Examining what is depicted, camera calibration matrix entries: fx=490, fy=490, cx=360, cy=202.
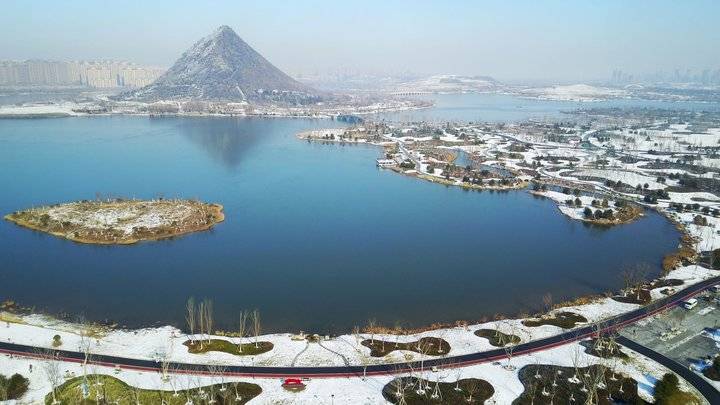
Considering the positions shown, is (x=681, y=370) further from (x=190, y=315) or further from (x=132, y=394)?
(x=190, y=315)

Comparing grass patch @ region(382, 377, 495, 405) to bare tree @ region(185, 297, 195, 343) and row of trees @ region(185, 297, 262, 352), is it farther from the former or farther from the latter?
bare tree @ region(185, 297, 195, 343)

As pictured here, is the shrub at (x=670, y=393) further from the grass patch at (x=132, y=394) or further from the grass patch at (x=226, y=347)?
the grass patch at (x=226, y=347)

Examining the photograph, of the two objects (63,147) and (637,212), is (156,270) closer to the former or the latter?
(637,212)

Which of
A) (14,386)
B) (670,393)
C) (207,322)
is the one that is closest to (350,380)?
(207,322)

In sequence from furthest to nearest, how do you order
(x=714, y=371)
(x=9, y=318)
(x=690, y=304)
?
1. (x=690, y=304)
2. (x=9, y=318)
3. (x=714, y=371)

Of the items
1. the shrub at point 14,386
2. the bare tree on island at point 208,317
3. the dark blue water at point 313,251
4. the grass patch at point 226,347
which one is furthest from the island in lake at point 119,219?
the shrub at point 14,386
